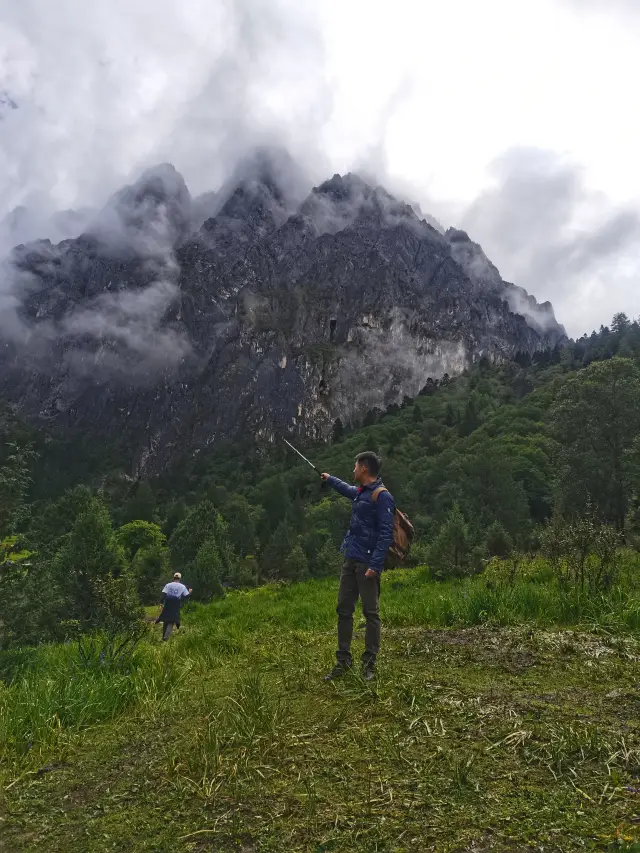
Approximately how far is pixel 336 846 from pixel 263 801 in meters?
0.74

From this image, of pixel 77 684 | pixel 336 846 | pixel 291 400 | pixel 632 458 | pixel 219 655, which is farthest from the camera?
pixel 291 400

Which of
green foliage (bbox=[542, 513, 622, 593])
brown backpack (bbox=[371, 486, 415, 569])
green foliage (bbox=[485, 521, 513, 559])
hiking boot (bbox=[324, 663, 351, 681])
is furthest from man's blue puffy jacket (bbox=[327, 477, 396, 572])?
green foliage (bbox=[485, 521, 513, 559])

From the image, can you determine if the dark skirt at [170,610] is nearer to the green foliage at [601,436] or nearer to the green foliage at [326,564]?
the green foliage at [326,564]

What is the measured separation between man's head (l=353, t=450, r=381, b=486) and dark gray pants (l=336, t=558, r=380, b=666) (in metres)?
1.02

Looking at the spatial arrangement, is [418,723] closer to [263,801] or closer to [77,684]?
[263,801]

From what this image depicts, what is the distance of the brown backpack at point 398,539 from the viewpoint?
678cm

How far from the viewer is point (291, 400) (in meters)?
192

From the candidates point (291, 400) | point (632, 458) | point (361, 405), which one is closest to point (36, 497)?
point (291, 400)

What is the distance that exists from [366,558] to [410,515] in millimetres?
56851

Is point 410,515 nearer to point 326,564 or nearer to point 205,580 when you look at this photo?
point 326,564

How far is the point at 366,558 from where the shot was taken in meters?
6.62

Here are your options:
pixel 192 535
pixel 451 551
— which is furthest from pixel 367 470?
pixel 192 535

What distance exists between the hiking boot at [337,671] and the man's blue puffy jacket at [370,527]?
3.85 feet

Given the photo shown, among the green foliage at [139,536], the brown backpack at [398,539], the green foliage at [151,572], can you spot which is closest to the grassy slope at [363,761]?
the brown backpack at [398,539]
